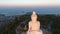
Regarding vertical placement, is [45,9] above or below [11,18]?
above

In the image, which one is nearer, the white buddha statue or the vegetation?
the white buddha statue

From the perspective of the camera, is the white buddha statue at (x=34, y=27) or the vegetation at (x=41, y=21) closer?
the white buddha statue at (x=34, y=27)

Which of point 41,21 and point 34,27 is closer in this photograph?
point 34,27

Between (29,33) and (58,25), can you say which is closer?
(29,33)

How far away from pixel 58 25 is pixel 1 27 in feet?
4.61

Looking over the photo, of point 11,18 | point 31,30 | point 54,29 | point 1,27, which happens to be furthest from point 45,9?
point 31,30

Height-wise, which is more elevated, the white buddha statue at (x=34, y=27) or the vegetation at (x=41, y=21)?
the white buddha statue at (x=34, y=27)

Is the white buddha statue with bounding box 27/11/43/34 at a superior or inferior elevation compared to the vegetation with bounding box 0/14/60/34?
superior

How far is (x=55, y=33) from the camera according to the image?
347 cm

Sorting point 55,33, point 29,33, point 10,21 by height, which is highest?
point 29,33

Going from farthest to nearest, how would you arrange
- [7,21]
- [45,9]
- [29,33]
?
[7,21], [45,9], [29,33]

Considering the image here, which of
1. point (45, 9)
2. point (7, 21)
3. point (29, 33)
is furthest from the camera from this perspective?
point (7, 21)

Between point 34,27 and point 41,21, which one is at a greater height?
point 34,27

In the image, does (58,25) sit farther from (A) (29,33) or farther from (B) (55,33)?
(A) (29,33)
